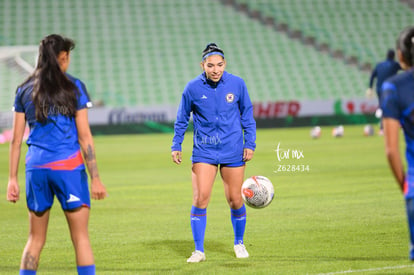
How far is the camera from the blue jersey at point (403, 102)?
16.3ft

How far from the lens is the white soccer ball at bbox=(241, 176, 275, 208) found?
9.95m

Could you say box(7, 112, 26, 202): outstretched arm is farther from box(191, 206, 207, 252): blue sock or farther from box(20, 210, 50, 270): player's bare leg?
box(191, 206, 207, 252): blue sock

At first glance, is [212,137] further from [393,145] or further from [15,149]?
[393,145]

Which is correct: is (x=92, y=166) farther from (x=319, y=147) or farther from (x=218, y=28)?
(x=218, y=28)

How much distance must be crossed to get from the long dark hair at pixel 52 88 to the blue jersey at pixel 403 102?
7.55 feet

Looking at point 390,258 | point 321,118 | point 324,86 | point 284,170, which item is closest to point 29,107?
point 390,258

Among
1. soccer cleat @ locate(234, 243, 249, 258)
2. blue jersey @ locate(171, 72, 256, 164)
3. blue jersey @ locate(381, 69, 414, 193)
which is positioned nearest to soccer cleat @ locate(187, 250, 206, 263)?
soccer cleat @ locate(234, 243, 249, 258)

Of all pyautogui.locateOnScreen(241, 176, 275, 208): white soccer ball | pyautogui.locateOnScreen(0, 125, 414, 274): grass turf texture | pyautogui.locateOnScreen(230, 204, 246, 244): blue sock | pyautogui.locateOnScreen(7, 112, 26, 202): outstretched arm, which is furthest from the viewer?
pyautogui.locateOnScreen(241, 176, 275, 208): white soccer ball

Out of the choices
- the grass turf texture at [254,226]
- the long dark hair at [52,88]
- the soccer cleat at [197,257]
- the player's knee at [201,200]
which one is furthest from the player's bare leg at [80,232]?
the player's knee at [201,200]

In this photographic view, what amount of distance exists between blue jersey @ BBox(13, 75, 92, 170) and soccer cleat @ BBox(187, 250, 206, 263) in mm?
2749

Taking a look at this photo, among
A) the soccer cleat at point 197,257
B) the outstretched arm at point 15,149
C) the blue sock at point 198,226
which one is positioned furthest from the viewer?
the blue sock at point 198,226

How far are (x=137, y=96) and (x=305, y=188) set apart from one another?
890 inches

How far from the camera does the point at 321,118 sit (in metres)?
36.7

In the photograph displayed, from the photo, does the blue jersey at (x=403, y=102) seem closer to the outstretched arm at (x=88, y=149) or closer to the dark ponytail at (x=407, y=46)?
the dark ponytail at (x=407, y=46)
